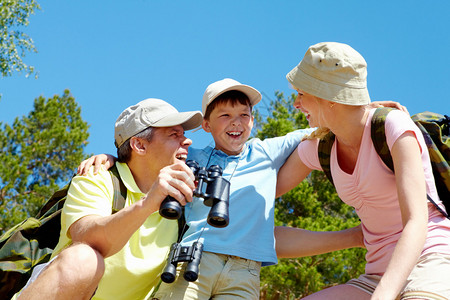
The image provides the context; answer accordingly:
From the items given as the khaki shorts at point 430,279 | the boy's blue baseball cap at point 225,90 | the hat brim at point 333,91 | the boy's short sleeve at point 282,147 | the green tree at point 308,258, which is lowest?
the khaki shorts at point 430,279

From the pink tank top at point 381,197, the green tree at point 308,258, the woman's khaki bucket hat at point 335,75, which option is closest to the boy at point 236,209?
the pink tank top at point 381,197

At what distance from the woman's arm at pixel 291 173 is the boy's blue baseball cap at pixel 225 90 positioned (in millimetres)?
598

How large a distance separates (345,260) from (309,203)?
2.17 metres

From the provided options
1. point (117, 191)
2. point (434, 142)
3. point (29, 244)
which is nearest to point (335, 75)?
point (434, 142)

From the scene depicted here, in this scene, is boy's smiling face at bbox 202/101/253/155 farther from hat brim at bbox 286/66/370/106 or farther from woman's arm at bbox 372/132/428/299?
woman's arm at bbox 372/132/428/299

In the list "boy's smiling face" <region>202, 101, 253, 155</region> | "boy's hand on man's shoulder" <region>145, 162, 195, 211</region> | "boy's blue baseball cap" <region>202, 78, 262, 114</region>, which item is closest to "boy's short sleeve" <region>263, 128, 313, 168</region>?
"boy's smiling face" <region>202, 101, 253, 155</region>

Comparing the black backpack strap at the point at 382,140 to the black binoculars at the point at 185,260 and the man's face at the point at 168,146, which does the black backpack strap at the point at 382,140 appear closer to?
the black binoculars at the point at 185,260

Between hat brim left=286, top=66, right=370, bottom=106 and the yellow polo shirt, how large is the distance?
4.52ft

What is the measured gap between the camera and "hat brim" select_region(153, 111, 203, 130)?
4.16 metres

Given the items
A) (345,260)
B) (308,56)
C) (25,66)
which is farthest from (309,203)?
(308,56)

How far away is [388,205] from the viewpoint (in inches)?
126

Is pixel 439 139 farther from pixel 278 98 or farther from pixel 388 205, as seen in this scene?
pixel 278 98

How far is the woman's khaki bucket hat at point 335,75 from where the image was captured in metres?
3.16

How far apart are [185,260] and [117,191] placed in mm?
672
